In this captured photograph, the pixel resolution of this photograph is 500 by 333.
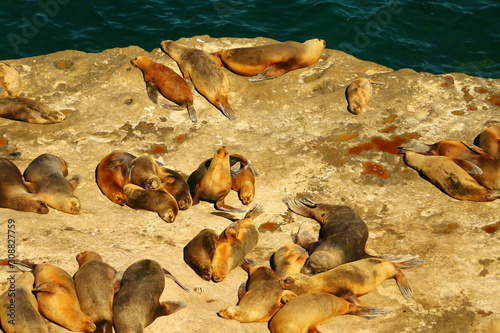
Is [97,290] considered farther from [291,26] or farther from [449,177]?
[291,26]

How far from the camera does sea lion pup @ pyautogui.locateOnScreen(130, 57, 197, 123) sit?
32.7 ft

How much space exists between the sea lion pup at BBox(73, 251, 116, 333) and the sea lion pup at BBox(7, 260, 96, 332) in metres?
0.07

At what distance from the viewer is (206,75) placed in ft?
33.5

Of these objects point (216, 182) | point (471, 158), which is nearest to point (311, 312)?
point (216, 182)

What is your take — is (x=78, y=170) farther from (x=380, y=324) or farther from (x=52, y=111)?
(x=380, y=324)

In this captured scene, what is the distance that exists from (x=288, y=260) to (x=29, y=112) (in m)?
4.76

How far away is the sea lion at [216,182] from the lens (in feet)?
26.6

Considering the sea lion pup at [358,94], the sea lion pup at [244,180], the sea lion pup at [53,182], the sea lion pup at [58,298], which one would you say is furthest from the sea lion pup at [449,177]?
the sea lion pup at [58,298]

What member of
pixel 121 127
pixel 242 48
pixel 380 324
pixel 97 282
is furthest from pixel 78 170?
pixel 380 324

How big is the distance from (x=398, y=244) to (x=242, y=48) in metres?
4.96

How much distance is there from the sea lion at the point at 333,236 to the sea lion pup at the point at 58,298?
2.47 meters

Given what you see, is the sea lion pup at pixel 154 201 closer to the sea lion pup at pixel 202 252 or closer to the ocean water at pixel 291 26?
the sea lion pup at pixel 202 252

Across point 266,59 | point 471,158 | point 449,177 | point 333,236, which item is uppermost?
point 266,59

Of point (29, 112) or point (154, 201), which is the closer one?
point (154, 201)
